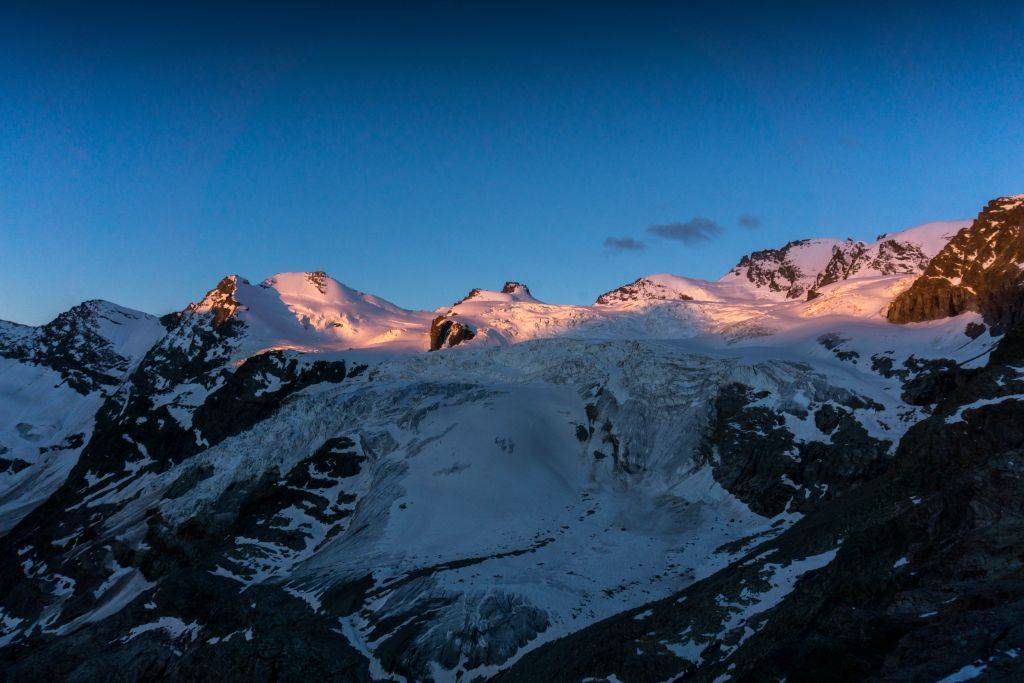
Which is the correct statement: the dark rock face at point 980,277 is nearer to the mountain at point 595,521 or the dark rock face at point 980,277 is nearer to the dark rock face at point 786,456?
the mountain at point 595,521

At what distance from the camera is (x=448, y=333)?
Answer: 157 m

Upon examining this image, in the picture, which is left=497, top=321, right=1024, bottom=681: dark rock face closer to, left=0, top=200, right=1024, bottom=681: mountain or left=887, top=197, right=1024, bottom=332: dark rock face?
left=0, top=200, right=1024, bottom=681: mountain

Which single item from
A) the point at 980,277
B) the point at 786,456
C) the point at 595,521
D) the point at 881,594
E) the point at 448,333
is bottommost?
the point at 595,521

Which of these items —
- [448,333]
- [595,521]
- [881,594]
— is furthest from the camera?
[448,333]

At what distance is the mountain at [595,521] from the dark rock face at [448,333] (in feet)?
11.4

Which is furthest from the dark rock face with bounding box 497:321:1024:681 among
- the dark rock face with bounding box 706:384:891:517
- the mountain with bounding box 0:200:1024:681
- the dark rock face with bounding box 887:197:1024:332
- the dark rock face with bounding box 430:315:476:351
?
the dark rock face with bounding box 430:315:476:351

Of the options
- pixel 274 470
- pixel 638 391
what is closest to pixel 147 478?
pixel 274 470

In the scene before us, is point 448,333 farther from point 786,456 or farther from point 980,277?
point 980,277

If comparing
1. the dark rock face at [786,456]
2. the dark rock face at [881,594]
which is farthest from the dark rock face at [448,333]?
the dark rock face at [881,594]

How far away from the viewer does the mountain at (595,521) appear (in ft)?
121

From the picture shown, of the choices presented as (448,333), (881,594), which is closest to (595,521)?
(881,594)

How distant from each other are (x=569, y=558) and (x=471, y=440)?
2781cm

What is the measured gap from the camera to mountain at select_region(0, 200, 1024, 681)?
36750mm

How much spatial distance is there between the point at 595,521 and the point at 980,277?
189ft
